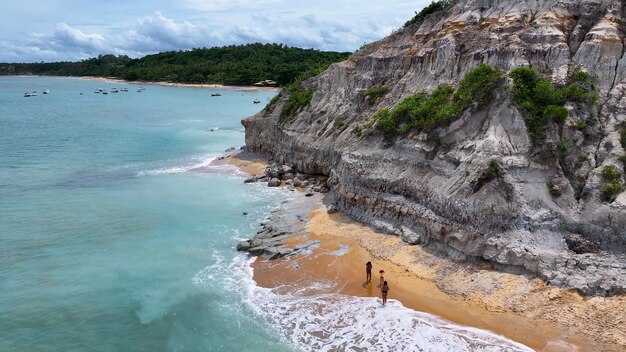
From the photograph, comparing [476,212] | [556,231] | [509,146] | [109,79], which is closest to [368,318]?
[476,212]

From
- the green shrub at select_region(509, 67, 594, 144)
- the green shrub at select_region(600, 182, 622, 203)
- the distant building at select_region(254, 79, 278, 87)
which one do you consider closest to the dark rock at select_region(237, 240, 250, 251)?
the green shrub at select_region(509, 67, 594, 144)

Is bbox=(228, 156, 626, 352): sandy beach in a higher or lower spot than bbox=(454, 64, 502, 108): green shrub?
lower

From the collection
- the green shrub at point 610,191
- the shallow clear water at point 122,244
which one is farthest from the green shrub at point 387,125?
the green shrub at point 610,191

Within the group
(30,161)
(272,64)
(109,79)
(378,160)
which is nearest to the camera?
(378,160)

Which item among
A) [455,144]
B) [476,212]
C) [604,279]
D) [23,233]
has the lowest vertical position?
[23,233]

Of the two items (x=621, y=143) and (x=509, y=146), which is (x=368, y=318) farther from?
(x=621, y=143)

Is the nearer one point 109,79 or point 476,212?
point 476,212

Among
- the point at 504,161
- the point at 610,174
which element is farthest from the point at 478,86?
the point at 610,174

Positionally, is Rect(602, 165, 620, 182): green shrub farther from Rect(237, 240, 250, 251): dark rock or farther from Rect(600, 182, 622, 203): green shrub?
Rect(237, 240, 250, 251): dark rock
